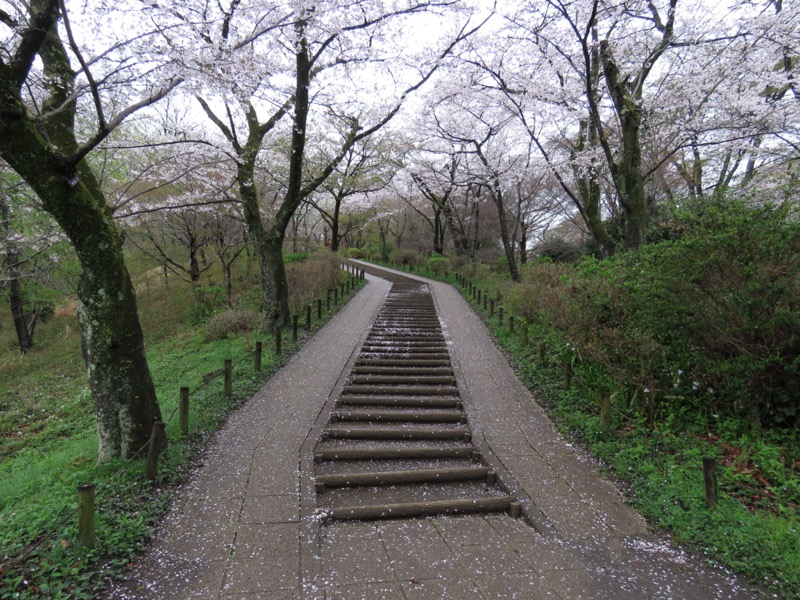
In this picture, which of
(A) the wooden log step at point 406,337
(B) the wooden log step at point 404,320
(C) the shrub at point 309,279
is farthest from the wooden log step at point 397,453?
(C) the shrub at point 309,279

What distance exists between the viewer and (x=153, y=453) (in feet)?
15.3

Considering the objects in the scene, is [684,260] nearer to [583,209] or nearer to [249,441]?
[249,441]

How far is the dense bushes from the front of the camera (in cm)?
472

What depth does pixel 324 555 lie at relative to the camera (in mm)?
3709

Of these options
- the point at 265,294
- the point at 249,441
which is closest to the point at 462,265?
the point at 265,294

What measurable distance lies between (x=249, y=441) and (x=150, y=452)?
1319mm

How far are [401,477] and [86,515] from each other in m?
3.10

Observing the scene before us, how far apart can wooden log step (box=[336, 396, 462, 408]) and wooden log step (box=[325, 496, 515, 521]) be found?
2.56m

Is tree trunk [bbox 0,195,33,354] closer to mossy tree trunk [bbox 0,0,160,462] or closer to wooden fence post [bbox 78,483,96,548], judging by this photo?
mossy tree trunk [bbox 0,0,160,462]

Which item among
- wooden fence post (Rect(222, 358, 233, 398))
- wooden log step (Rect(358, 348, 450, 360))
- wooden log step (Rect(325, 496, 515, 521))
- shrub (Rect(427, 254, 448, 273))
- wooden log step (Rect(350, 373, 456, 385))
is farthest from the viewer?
shrub (Rect(427, 254, 448, 273))

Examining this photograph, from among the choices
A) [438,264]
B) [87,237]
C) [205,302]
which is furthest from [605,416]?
[438,264]

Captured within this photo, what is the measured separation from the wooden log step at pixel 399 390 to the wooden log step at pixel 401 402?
38 cm

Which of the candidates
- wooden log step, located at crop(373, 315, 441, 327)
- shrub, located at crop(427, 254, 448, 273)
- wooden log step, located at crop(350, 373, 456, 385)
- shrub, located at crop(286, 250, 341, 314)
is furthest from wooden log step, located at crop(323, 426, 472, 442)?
shrub, located at crop(427, 254, 448, 273)

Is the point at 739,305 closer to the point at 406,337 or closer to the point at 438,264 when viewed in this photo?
the point at 406,337
